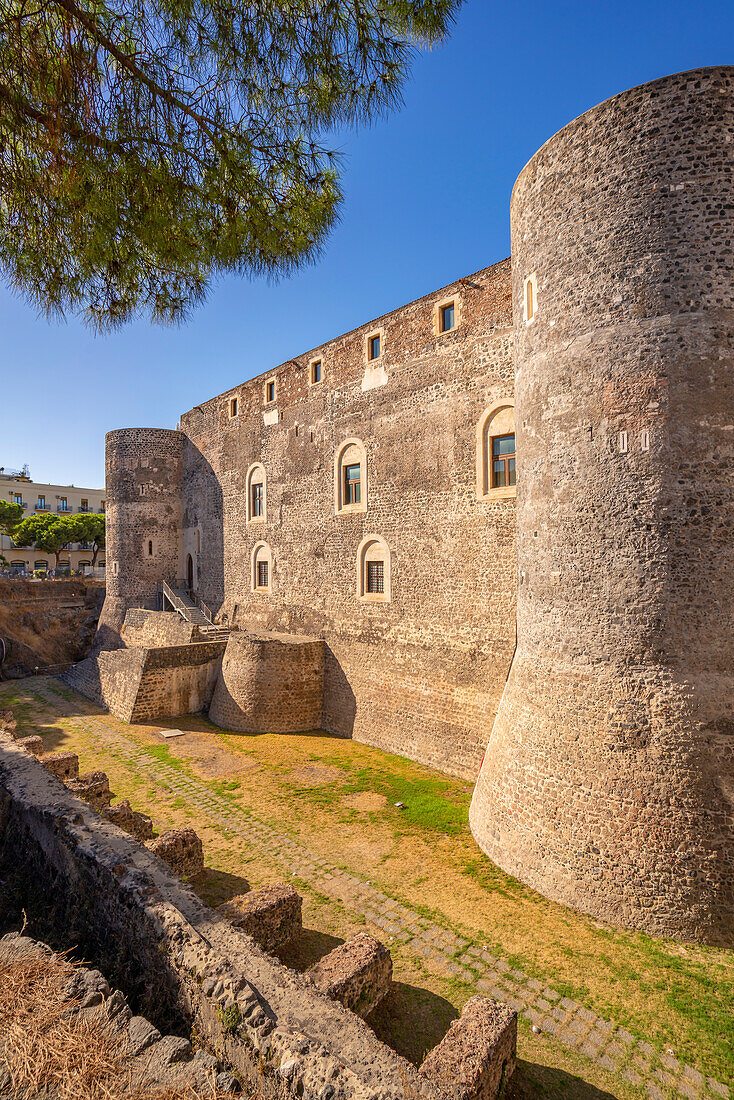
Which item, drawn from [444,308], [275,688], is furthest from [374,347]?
[275,688]

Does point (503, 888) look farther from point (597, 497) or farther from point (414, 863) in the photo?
point (597, 497)

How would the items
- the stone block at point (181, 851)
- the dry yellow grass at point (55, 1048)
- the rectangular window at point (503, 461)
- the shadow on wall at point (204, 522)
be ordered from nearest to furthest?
the dry yellow grass at point (55, 1048), the stone block at point (181, 851), the rectangular window at point (503, 461), the shadow on wall at point (204, 522)

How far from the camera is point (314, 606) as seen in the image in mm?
16656

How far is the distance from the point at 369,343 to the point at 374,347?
0.17m

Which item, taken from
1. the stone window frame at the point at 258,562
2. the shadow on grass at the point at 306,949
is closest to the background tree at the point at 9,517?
the stone window frame at the point at 258,562

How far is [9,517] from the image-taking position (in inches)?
1588

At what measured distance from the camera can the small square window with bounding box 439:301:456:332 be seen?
41.2ft

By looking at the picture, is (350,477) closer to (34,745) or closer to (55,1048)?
(34,745)

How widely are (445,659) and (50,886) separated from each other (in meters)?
8.32

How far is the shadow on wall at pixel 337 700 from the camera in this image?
14844 mm

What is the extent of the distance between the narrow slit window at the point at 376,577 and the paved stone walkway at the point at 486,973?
6.19 meters

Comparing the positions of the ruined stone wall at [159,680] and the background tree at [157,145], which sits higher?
the background tree at [157,145]

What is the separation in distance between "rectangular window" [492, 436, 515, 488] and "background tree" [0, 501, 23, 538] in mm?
39530

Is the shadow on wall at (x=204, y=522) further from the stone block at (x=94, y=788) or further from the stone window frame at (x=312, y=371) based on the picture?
the stone block at (x=94, y=788)
